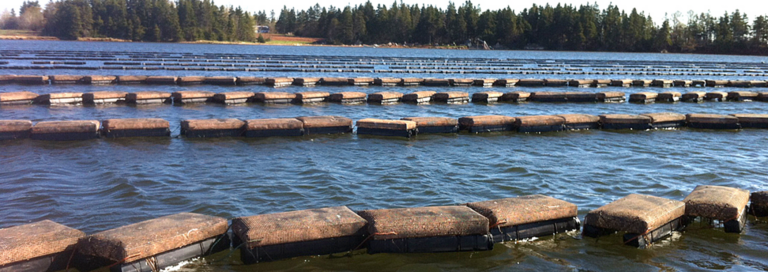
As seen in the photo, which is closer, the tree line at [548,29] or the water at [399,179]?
the water at [399,179]

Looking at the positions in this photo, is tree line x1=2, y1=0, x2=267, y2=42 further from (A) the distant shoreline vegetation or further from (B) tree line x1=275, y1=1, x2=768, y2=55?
(B) tree line x1=275, y1=1, x2=768, y2=55

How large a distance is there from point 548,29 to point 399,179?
157 meters

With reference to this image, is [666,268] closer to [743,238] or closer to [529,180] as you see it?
[743,238]

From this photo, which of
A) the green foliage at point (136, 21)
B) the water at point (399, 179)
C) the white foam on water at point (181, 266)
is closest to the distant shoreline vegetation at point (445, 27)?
the green foliage at point (136, 21)

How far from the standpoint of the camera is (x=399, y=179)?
441 inches

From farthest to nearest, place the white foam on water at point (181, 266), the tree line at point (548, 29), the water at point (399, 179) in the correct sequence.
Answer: the tree line at point (548, 29), the water at point (399, 179), the white foam on water at point (181, 266)

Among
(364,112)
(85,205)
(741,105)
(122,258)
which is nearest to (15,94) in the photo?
(364,112)

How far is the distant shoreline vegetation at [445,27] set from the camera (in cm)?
14575

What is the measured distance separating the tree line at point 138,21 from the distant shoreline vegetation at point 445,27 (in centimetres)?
25

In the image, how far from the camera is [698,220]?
9102mm

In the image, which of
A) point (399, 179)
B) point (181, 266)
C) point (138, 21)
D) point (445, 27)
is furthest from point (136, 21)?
point (181, 266)

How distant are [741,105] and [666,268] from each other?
79.3ft

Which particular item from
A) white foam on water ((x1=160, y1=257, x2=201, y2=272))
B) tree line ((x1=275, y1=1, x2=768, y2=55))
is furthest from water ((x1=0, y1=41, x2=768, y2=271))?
tree line ((x1=275, y1=1, x2=768, y2=55))

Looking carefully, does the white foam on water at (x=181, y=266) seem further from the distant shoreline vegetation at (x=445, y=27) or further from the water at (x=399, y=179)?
the distant shoreline vegetation at (x=445, y=27)
